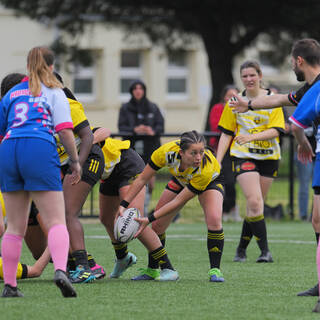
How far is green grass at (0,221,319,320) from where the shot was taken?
20.4ft

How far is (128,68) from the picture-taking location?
131ft

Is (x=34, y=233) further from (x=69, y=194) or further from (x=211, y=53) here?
(x=211, y=53)

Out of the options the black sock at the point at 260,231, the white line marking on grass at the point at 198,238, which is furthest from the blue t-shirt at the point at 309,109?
the white line marking on grass at the point at 198,238

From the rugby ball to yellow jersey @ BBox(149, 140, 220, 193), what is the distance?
1.40 feet

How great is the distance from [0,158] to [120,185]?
1.89 metres

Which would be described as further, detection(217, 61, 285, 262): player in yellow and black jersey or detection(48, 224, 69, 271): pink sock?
detection(217, 61, 285, 262): player in yellow and black jersey

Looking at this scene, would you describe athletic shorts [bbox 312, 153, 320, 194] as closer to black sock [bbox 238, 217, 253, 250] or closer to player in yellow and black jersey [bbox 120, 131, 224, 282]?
player in yellow and black jersey [bbox 120, 131, 224, 282]

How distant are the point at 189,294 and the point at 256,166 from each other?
3.11m

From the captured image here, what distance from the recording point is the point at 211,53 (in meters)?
26.7

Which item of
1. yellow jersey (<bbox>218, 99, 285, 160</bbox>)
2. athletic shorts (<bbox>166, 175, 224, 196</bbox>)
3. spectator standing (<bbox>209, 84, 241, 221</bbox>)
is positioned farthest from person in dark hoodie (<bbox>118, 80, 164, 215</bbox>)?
athletic shorts (<bbox>166, 175, 224, 196</bbox>)

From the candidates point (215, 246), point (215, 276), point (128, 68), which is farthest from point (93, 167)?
point (128, 68)

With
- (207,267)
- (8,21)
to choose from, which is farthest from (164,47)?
(207,267)

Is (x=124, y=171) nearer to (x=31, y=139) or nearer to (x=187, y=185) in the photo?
(x=187, y=185)

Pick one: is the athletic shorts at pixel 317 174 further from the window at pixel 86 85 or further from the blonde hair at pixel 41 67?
the window at pixel 86 85
